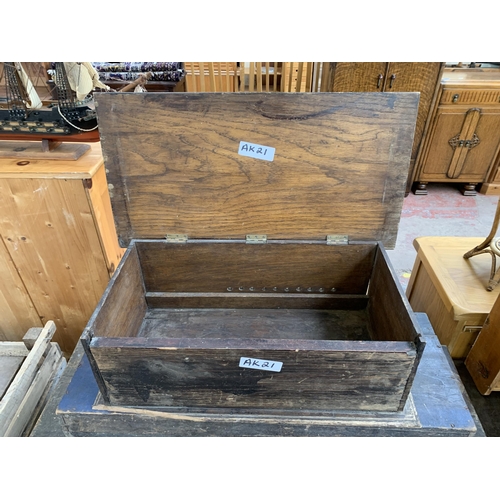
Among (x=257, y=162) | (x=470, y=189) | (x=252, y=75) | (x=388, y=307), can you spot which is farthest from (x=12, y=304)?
(x=470, y=189)

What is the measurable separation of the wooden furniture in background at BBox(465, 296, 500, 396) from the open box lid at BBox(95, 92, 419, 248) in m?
0.45

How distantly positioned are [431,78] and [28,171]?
8.93 ft

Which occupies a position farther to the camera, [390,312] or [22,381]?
[22,381]

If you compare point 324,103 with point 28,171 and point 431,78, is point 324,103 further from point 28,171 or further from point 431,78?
point 431,78

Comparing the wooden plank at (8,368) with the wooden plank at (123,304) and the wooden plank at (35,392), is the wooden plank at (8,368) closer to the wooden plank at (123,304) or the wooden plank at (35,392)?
the wooden plank at (35,392)

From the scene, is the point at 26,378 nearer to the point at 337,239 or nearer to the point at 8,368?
the point at 8,368

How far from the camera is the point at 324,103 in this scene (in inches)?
40.3

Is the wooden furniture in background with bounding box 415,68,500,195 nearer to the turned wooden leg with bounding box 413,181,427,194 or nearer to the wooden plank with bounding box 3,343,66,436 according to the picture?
the turned wooden leg with bounding box 413,181,427,194

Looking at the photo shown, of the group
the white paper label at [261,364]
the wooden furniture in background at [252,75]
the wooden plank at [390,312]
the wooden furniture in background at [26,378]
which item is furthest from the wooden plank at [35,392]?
the wooden furniture in background at [252,75]

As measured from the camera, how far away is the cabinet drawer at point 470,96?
114 inches

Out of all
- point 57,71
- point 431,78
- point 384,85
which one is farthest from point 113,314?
point 431,78

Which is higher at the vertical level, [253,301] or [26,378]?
[253,301]

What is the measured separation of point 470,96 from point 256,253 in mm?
2635

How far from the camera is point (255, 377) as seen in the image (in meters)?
0.84
